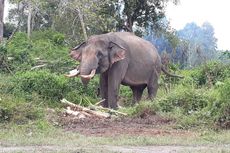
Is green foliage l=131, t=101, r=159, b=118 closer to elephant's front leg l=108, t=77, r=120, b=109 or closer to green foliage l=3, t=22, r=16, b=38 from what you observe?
elephant's front leg l=108, t=77, r=120, b=109

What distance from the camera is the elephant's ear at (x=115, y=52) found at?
1596 centimetres

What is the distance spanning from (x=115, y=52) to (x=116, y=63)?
1.30 ft

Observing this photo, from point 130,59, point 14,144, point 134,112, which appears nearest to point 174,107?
point 134,112

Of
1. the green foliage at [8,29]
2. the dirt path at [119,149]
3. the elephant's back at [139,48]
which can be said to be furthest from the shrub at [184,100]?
the green foliage at [8,29]

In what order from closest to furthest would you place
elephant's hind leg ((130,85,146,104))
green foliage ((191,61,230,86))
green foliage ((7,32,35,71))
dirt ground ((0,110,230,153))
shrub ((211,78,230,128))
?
dirt ground ((0,110,230,153)) → shrub ((211,78,230,128)) → elephant's hind leg ((130,85,146,104)) → green foliage ((7,32,35,71)) → green foliage ((191,61,230,86))

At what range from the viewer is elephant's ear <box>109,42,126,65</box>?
16.0m

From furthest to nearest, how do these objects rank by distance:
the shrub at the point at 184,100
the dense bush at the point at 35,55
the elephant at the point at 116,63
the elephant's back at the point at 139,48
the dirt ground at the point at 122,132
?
the dense bush at the point at 35,55 → the elephant's back at the point at 139,48 → the elephant at the point at 116,63 → the shrub at the point at 184,100 → the dirt ground at the point at 122,132

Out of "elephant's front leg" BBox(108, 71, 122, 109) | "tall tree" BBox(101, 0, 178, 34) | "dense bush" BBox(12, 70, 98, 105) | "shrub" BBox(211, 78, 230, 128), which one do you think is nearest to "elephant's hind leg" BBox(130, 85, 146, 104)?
"dense bush" BBox(12, 70, 98, 105)

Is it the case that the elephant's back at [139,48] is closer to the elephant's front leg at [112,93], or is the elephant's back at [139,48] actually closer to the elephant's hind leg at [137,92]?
the elephant's hind leg at [137,92]

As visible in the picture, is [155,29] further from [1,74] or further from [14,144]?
[14,144]

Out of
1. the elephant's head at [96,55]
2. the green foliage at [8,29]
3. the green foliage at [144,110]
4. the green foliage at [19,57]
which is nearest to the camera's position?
the green foliage at [144,110]

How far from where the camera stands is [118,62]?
1631 centimetres

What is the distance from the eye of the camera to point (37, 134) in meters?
9.71

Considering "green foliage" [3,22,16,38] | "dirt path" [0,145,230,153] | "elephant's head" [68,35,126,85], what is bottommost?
"dirt path" [0,145,230,153]
